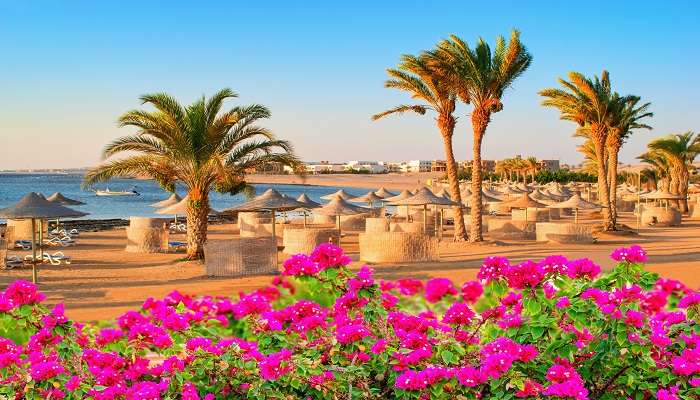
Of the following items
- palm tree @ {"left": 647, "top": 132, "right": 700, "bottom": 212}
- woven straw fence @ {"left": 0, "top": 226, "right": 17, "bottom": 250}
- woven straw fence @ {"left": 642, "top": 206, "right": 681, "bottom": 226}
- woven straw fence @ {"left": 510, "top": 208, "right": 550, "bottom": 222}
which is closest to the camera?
woven straw fence @ {"left": 0, "top": 226, "right": 17, "bottom": 250}

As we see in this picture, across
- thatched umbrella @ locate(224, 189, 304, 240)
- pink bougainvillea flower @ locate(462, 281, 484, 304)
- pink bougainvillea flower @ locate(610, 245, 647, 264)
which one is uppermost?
pink bougainvillea flower @ locate(610, 245, 647, 264)

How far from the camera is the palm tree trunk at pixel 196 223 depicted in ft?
52.7

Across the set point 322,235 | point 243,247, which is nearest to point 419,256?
point 322,235

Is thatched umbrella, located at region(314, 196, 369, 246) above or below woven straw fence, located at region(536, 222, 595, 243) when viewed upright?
above

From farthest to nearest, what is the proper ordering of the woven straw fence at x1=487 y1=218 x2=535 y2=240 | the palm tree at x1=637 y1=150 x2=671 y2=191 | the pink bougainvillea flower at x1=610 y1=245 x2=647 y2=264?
the palm tree at x1=637 y1=150 x2=671 y2=191, the woven straw fence at x1=487 y1=218 x2=535 y2=240, the pink bougainvillea flower at x1=610 y1=245 x2=647 y2=264

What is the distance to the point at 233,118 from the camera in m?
16.5

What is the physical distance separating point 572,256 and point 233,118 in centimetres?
886

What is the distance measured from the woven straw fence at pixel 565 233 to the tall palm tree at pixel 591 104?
3.52m

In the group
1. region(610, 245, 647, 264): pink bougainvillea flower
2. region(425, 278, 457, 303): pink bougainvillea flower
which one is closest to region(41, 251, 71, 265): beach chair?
region(425, 278, 457, 303): pink bougainvillea flower

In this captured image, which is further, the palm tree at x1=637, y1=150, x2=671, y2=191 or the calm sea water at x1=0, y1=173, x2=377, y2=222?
the calm sea water at x1=0, y1=173, x2=377, y2=222

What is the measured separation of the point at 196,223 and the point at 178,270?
1778 millimetres

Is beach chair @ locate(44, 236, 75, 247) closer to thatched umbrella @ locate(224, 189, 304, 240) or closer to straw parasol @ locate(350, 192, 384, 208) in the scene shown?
thatched umbrella @ locate(224, 189, 304, 240)

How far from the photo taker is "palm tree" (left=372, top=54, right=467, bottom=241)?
19.6 m

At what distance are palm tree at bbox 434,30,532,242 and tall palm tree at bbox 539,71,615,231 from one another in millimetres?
4198
